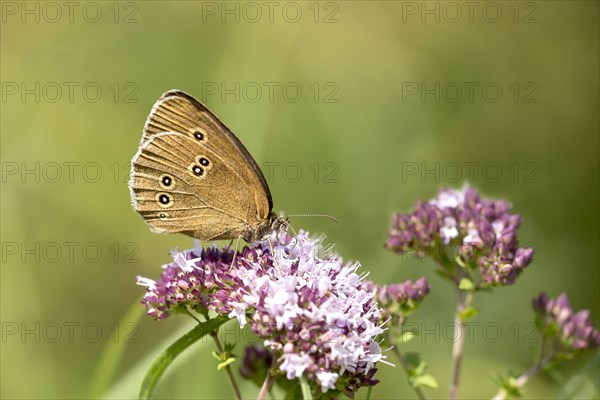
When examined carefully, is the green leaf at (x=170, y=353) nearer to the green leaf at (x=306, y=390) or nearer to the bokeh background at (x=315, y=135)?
the green leaf at (x=306, y=390)

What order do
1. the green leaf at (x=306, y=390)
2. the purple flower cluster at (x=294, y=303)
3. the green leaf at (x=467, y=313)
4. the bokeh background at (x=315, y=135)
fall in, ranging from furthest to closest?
the bokeh background at (x=315, y=135) → the green leaf at (x=467, y=313) → the purple flower cluster at (x=294, y=303) → the green leaf at (x=306, y=390)

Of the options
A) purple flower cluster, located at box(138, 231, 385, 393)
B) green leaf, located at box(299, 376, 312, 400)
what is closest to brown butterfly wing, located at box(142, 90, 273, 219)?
purple flower cluster, located at box(138, 231, 385, 393)

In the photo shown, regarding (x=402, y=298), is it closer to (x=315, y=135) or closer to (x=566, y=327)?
(x=566, y=327)

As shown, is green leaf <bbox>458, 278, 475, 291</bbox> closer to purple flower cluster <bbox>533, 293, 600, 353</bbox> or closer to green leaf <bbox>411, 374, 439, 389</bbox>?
purple flower cluster <bbox>533, 293, 600, 353</bbox>

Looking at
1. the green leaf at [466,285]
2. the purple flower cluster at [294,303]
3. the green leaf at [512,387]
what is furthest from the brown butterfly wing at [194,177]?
the green leaf at [512,387]

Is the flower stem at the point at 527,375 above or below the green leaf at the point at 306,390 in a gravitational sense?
below

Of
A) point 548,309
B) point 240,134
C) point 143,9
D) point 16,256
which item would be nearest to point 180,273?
point 548,309
